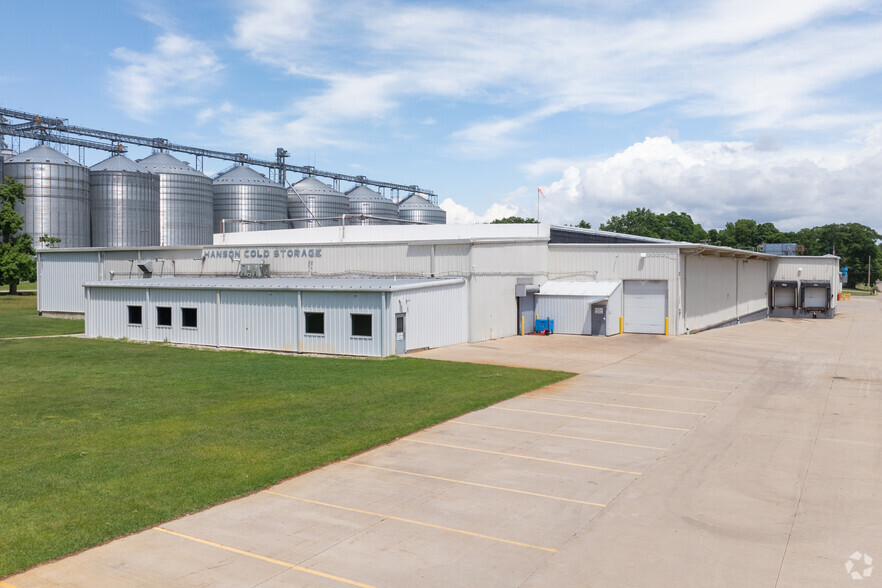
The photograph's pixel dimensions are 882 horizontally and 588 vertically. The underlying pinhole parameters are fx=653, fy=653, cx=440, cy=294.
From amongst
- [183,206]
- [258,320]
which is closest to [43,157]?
[183,206]

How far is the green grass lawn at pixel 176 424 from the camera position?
10.5 m

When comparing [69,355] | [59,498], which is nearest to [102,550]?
[59,498]

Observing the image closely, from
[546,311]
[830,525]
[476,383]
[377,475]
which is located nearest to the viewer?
[830,525]

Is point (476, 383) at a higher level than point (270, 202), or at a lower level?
lower

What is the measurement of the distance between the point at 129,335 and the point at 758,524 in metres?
34.9

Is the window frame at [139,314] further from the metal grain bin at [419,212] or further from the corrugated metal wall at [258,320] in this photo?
the metal grain bin at [419,212]

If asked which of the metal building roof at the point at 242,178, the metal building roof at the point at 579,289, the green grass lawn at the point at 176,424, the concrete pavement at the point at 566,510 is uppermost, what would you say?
the metal building roof at the point at 242,178

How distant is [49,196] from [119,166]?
815cm

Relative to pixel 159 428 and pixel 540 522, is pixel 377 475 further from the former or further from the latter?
pixel 159 428

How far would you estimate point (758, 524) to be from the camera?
10117mm

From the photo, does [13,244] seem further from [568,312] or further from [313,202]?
[568,312]

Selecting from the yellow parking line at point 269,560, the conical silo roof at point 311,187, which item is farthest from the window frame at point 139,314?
the conical silo roof at point 311,187

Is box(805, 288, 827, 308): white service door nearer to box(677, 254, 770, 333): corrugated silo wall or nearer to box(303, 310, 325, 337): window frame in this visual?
box(677, 254, 770, 333): corrugated silo wall

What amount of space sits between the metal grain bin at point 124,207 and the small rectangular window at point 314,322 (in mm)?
51562
